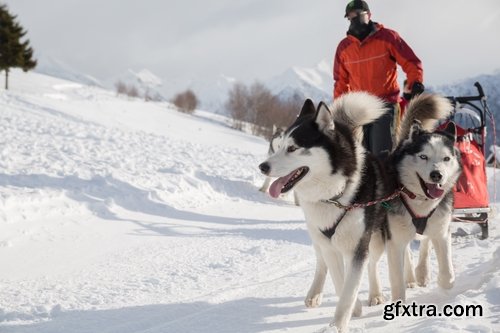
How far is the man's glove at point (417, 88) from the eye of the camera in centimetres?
357

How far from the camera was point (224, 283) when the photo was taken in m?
3.27

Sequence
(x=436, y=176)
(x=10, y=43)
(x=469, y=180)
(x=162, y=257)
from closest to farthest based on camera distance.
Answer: (x=436, y=176) → (x=162, y=257) → (x=469, y=180) → (x=10, y=43)

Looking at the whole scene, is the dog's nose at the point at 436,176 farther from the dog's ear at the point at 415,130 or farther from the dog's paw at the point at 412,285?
the dog's paw at the point at 412,285

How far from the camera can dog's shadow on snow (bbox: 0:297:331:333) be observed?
246 centimetres

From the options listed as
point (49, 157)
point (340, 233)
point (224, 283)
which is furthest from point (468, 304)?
point (49, 157)

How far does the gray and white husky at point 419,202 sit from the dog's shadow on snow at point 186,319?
1.83ft

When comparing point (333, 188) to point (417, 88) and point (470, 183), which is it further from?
point (470, 183)

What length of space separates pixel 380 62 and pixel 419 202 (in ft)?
5.05

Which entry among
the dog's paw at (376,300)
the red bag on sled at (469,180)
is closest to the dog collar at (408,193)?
the dog's paw at (376,300)

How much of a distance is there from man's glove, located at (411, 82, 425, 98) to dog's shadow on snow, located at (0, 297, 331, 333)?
77.6 inches

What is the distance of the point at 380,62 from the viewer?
3.88 meters

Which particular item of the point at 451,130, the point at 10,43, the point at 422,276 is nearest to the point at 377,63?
the point at 451,130

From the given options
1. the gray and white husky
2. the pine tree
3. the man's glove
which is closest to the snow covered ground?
the gray and white husky

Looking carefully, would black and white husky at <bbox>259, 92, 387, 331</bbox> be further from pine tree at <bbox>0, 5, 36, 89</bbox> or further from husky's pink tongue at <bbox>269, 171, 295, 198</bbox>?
pine tree at <bbox>0, 5, 36, 89</bbox>
